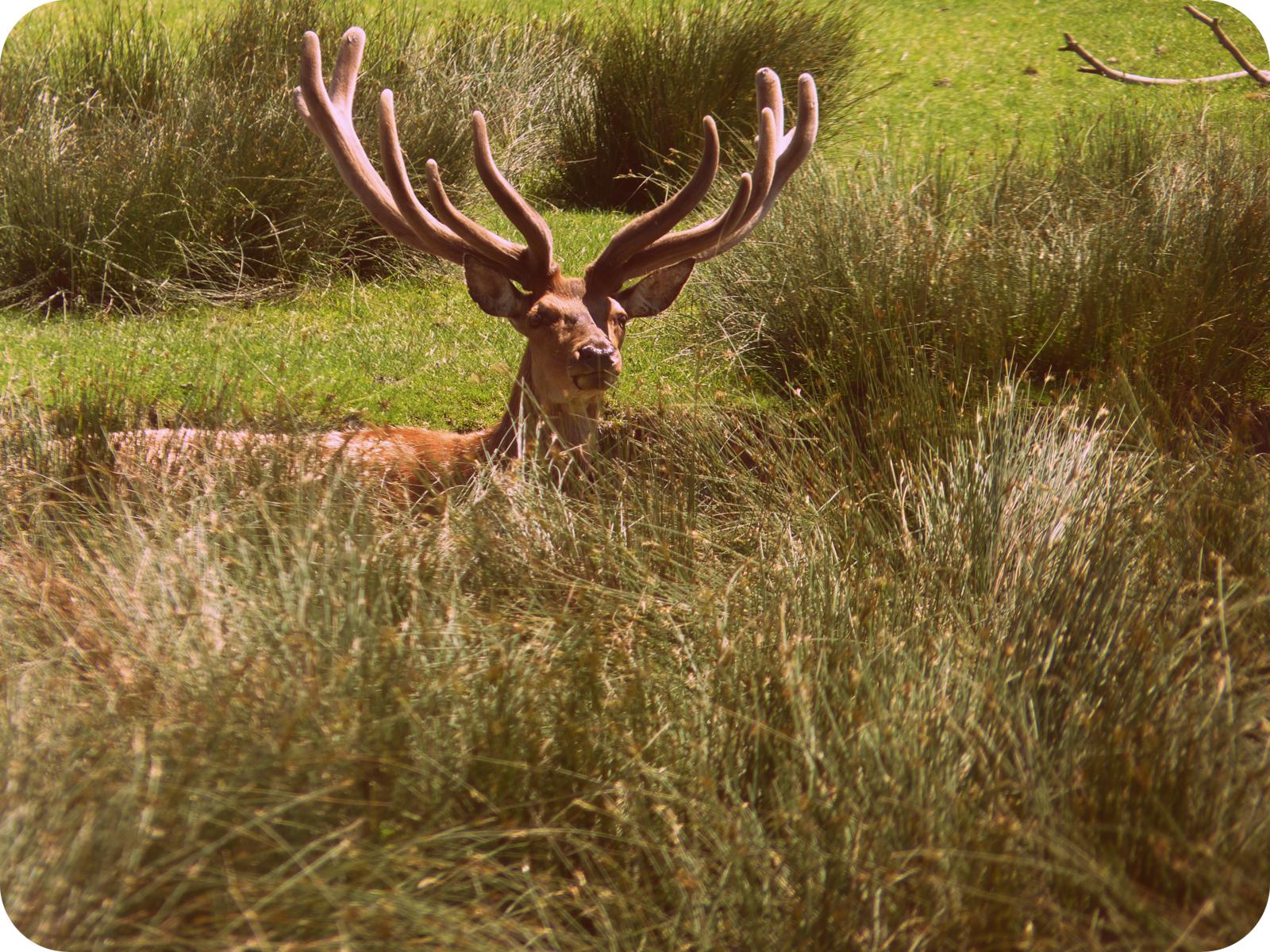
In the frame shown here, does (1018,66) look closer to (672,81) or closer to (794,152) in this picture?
(672,81)

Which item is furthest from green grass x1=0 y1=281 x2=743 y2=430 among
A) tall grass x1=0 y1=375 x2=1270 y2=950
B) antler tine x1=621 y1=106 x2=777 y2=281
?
tall grass x1=0 y1=375 x2=1270 y2=950

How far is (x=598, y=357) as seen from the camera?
13.8 ft

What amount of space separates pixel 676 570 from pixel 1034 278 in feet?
9.39

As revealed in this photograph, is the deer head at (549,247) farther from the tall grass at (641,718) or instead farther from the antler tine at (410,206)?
the tall grass at (641,718)

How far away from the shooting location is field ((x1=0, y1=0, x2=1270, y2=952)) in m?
2.49

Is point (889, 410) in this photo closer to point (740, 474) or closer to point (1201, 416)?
point (740, 474)

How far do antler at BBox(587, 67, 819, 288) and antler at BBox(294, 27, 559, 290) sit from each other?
0.79 feet

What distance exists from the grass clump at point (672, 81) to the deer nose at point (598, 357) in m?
3.87

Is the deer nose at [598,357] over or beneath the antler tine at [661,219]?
beneath

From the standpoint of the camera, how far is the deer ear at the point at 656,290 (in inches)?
184

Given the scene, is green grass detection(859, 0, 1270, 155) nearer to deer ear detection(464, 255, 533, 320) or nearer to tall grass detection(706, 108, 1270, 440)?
tall grass detection(706, 108, 1270, 440)

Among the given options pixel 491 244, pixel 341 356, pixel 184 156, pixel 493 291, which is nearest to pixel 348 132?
pixel 491 244

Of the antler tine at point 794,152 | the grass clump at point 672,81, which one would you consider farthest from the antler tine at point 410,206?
the grass clump at point 672,81

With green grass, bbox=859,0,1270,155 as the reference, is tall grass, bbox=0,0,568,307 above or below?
below
